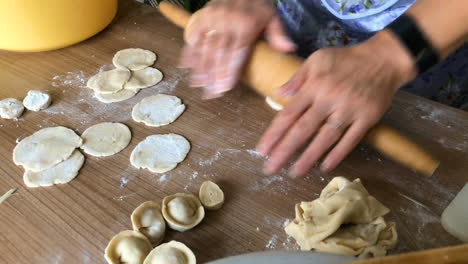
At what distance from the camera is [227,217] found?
35.9 inches

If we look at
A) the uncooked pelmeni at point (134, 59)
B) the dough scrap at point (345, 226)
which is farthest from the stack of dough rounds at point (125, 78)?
the dough scrap at point (345, 226)

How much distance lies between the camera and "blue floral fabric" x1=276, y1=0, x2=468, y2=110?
1284 millimetres

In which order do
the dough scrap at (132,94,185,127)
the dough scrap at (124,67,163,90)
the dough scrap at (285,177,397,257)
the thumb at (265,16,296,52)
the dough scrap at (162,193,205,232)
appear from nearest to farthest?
the dough scrap at (285,177,397,257) < the dough scrap at (162,193,205,232) < the thumb at (265,16,296,52) < the dough scrap at (132,94,185,127) < the dough scrap at (124,67,163,90)

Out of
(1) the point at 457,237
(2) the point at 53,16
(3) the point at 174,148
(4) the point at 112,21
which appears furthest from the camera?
(4) the point at 112,21

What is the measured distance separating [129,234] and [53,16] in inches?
30.0

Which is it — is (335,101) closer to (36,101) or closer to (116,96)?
(116,96)

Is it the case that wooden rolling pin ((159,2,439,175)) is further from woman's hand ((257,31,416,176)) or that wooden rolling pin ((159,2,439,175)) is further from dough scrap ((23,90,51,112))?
dough scrap ((23,90,51,112))

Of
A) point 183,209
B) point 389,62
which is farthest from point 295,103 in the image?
point 183,209

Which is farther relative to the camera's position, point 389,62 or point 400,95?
point 400,95

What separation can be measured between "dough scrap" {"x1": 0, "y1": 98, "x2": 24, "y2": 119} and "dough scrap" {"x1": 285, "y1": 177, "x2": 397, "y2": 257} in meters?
0.78

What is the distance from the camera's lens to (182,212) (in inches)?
34.6

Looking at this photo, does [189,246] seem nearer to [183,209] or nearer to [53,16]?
[183,209]

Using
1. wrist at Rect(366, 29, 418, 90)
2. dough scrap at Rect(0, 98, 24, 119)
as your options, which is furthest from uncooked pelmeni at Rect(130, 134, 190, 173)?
wrist at Rect(366, 29, 418, 90)

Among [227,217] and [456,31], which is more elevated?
[456,31]
